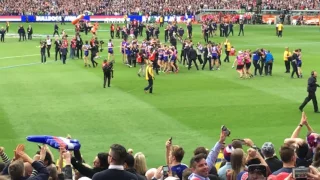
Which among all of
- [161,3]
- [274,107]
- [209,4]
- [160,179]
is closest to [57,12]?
[161,3]

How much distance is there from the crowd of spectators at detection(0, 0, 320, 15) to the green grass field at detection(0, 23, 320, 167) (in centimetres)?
4412

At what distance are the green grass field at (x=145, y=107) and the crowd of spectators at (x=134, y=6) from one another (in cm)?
4412

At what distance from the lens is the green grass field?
24.3 meters

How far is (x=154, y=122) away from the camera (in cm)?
2694

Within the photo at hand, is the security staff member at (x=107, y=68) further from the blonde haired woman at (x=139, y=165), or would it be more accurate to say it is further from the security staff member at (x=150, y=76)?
the blonde haired woman at (x=139, y=165)

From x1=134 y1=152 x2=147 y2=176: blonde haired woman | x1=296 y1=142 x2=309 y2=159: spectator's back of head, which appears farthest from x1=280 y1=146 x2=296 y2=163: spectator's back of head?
x1=134 y1=152 x2=147 y2=176: blonde haired woman

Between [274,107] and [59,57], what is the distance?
2674 centimetres

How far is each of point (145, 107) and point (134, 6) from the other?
218 ft

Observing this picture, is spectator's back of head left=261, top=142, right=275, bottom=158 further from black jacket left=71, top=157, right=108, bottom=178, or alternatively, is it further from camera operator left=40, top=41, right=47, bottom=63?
camera operator left=40, top=41, right=47, bottom=63

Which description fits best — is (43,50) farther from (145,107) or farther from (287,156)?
(287,156)

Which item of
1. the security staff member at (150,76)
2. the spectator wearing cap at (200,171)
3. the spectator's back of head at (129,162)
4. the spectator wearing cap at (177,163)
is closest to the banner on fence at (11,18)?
the security staff member at (150,76)

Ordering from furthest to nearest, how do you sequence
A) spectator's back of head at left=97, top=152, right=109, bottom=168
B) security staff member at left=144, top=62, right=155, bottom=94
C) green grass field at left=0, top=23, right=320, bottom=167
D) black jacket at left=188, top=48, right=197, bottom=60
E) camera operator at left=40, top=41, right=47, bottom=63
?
camera operator at left=40, top=41, right=47, bottom=63 < black jacket at left=188, top=48, right=197, bottom=60 < security staff member at left=144, top=62, right=155, bottom=94 < green grass field at left=0, top=23, right=320, bottom=167 < spectator's back of head at left=97, top=152, right=109, bottom=168

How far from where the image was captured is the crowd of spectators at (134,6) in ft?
299

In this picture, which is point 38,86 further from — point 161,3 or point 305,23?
point 161,3
